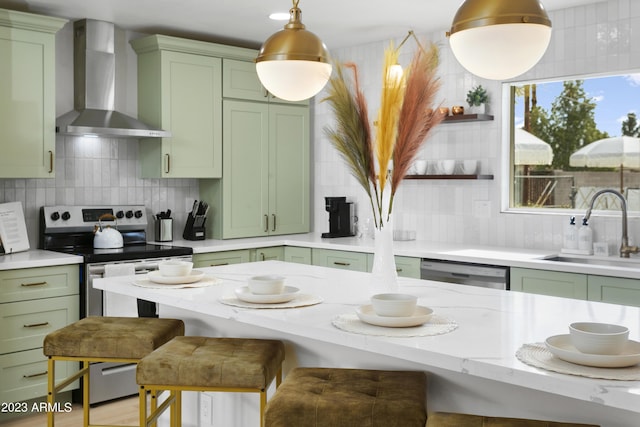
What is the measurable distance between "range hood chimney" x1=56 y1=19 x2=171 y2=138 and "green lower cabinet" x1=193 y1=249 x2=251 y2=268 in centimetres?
90

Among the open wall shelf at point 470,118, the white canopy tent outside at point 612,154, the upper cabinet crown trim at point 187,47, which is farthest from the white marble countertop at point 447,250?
the upper cabinet crown trim at point 187,47

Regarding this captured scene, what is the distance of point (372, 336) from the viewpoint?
1916mm

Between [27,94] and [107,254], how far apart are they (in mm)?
1108

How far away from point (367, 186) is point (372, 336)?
0.73 metres

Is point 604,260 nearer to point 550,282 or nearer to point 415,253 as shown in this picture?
point 550,282

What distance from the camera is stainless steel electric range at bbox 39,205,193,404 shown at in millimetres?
4164

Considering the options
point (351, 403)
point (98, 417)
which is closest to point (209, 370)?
point (351, 403)

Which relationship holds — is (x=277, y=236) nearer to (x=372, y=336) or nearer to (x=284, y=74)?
(x=284, y=74)

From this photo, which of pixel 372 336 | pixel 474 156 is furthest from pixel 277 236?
pixel 372 336

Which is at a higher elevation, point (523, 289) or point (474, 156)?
point (474, 156)

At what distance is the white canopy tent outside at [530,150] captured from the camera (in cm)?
468

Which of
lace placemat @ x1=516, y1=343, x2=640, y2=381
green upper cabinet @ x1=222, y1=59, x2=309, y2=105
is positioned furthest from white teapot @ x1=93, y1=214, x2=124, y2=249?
lace placemat @ x1=516, y1=343, x2=640, y2=381

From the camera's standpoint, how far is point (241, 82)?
5359 mm

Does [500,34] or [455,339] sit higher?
[500,34]
